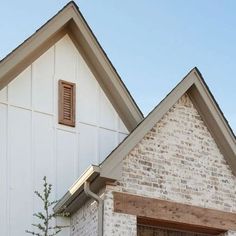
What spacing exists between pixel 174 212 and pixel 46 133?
3.97 m

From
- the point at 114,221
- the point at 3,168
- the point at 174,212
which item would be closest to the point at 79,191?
the point at 114,221

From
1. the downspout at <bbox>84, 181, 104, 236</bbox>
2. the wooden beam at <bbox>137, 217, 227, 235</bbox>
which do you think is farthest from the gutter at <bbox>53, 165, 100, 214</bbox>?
the wooden beam at <bbox>137, 217, 227, 235</bbox>

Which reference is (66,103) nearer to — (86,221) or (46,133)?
(46,133)

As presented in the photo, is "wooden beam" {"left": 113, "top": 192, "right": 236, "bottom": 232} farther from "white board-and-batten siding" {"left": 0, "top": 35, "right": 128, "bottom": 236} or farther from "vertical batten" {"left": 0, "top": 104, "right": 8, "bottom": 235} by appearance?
"vertical batten" {"left": 0, "top": 104, "right": 8, "bottom": 235}

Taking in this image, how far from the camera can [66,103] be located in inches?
773

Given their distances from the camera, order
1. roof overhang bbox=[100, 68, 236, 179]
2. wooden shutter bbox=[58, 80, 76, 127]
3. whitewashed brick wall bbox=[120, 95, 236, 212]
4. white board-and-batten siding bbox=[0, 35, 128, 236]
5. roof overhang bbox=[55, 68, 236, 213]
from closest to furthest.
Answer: roof overhang bbox=[55, 68, 236, 213] → whitewashed brick wall bbox=[120, 95, 236, 212] → white board-and-batten siding bbox=[0, 35, 128, 236] → roof overhang bbox=[100, 68, 236, 179] → wooden shutter bbox=[58, 80, 76, 127]

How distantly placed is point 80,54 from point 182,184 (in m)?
4.99

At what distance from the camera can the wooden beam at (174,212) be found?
16.6 metres

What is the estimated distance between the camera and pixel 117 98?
2034cm

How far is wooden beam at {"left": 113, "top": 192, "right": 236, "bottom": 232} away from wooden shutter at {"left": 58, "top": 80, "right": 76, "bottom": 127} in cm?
351

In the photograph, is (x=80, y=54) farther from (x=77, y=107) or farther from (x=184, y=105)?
(x=184, y=105)

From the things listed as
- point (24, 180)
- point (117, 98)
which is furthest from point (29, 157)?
point (117, 98)

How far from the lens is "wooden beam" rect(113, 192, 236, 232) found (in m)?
16.6

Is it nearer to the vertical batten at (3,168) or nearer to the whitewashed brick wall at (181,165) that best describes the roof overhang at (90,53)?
the vertical batten at (3,168)
